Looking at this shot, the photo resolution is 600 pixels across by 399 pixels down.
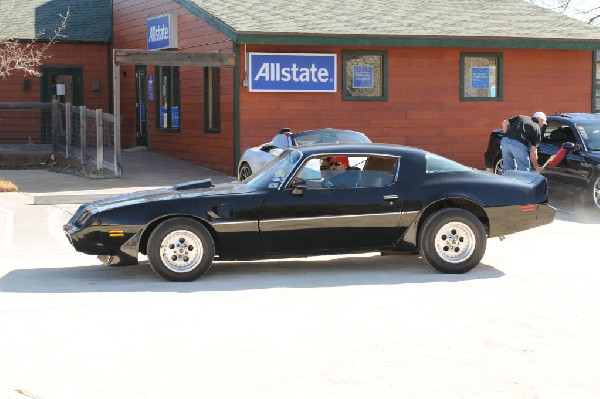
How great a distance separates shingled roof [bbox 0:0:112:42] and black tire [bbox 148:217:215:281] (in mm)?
21576

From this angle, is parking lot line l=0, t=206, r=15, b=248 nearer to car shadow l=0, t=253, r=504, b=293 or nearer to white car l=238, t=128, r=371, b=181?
car shadow l=0, t=253, r=504, b=293

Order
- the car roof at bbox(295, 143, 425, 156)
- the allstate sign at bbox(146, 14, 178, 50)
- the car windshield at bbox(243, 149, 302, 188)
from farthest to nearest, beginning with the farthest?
the allstate sign at bbox(146, 14, 178, 50)
the car roof at bbox(295, 143, 425, 156)
the car windshield at bbox(243, 149, 302, 188)

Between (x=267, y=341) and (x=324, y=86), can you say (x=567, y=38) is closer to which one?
(x=324, y=86)

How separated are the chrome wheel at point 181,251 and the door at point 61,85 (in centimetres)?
2174

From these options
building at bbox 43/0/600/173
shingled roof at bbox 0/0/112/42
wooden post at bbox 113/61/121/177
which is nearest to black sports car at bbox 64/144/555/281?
wooden post at bbox 113/61/121/177

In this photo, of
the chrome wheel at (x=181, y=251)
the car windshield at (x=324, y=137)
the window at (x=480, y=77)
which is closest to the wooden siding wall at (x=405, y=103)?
the window at (x=480, y=77)

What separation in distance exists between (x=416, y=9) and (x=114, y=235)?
683 inches

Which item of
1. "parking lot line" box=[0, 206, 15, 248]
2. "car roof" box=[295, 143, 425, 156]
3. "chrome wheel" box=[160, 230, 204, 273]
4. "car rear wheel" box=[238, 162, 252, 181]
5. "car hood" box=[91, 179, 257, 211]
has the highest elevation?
"car roof" box=[295, 143, 425, 156]

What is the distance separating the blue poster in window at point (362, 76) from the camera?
78.2 feet

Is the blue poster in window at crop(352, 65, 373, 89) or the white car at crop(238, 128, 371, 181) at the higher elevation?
the blue poster in window at crop(352, 65, 373, 89)

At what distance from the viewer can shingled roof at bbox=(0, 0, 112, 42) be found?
30.7 metres

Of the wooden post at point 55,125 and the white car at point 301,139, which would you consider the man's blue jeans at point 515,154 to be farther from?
the wooden post at point 55,125

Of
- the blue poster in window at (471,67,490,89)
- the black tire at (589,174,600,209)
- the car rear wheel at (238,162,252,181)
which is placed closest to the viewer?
the black tire at (589,174,600,209)

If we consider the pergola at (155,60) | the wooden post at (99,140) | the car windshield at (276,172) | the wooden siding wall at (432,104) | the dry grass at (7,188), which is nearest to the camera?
the car windshield at (276,172)
